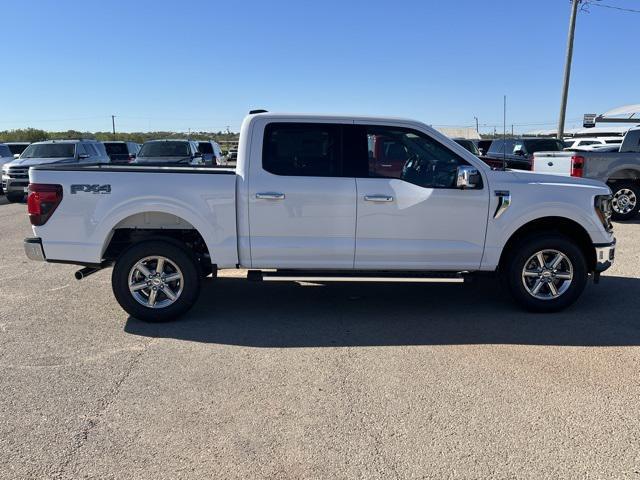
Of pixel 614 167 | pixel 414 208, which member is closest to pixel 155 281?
pixel 414 208

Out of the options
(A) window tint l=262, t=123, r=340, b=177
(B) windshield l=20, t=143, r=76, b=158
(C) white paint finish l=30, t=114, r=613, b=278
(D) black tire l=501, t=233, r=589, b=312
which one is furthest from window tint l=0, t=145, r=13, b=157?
(D) black tire l=501, t=233, r=589, b=312

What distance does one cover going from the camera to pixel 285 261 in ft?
17.8

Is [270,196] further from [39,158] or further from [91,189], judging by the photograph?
[39,158]

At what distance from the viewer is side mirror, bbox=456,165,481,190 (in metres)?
5.23

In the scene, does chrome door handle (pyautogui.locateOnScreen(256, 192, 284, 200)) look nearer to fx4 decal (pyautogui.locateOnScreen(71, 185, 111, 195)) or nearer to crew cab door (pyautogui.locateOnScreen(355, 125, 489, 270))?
crew cab door (pyautogui.locateOnScreen(355, 125, 489, 270))

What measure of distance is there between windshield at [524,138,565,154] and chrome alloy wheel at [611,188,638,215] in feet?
13.1

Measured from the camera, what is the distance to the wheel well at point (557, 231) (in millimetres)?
5641

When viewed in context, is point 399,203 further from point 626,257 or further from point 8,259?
point 8,259

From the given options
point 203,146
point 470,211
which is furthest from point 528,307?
point 203,146

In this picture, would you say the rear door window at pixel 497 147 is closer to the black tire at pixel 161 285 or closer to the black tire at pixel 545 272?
the black tire at pixel 545 272

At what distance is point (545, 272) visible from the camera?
5.61 m

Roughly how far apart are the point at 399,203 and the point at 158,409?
9.50 ft

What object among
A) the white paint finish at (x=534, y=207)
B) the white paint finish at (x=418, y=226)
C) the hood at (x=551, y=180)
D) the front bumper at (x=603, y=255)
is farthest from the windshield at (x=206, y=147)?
the front bumper at (x=603, y=255)

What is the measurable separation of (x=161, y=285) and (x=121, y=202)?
2.94 feet
